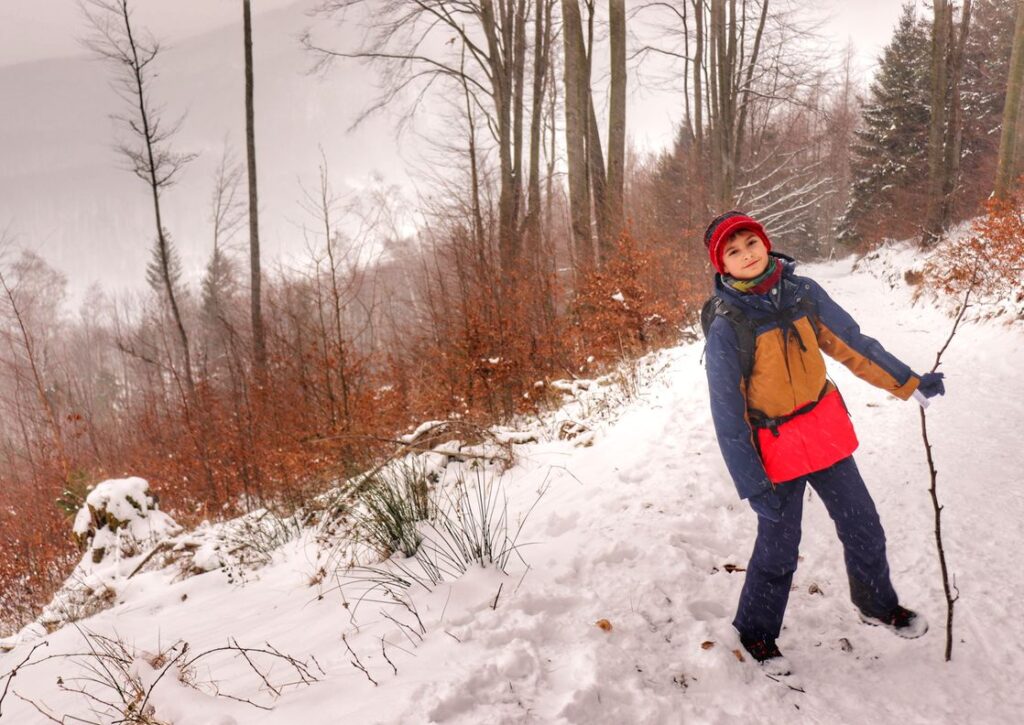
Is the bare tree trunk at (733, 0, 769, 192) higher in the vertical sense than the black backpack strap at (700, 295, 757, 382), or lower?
higher

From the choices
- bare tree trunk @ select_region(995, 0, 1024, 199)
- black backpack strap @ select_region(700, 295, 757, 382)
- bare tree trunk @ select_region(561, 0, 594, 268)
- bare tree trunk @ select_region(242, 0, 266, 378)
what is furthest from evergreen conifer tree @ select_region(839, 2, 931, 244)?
bare tree trunk @ select_region(242, 0, 266, 378)

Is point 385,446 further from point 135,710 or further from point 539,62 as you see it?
point 539,62

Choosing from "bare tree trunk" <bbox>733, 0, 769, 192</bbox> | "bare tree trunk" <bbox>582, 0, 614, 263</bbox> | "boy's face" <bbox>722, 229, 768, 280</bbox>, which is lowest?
"boy's face" <bbox>722, 229, 768, 280</bbox>

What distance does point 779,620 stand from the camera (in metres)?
1.91

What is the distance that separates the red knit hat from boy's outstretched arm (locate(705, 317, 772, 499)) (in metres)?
0.26

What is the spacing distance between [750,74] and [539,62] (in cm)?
751

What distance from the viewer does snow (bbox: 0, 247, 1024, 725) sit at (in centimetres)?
167

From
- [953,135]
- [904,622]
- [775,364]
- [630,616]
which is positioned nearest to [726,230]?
[775,364]

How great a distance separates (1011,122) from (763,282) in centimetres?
1159

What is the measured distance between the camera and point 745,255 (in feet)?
6.07

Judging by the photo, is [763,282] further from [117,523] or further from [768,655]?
[117,523]

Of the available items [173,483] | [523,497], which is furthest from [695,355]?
[173,483]

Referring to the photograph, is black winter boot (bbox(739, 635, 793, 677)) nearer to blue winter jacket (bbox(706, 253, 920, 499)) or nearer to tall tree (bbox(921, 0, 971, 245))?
blue winter jacket (bbox(706, 253, 920, 499))

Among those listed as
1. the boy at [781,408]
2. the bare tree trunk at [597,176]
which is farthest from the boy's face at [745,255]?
the bare tree trunk at [597,176]
